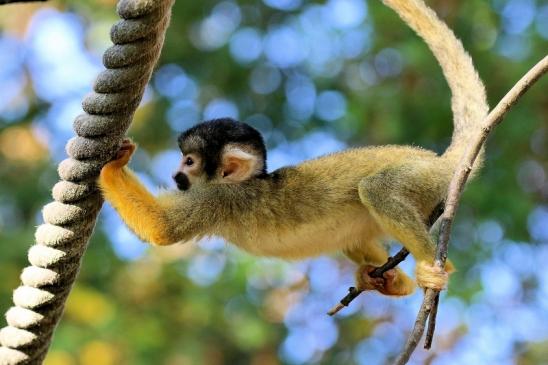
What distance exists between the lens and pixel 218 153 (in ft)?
11.4

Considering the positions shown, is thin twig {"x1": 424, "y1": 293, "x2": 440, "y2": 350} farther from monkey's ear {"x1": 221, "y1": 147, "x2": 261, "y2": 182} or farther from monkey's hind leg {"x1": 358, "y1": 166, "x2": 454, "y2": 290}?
monkey's ear {"x1": 221, "y1": 147, "x2": 261, "y2": 182}

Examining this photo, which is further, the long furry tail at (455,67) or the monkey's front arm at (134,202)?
the long furry tail at (455,67)

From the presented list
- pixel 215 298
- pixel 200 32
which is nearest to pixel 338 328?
pixel 215 298

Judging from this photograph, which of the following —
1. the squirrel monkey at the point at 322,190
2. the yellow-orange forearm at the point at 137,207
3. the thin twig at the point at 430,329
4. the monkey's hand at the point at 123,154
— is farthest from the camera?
the squirrel monkey at the point at 322,190

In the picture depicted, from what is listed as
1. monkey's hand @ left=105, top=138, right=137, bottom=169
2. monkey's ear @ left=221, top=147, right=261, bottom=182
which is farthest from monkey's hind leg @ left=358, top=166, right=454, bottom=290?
monkey's hand @ left=105, top=138, right=137, bottom=169

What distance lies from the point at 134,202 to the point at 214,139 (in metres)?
0.61

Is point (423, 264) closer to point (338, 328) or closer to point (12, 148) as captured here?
point (338, 328)

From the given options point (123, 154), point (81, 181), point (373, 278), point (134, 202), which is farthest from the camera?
point (373, 278)

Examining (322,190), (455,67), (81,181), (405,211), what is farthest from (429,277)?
(81,181)

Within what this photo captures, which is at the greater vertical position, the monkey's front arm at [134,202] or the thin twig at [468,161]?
the monkey's front arm at [134,202]

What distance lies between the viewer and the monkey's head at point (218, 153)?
137 inches

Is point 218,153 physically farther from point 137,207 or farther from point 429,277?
point 429,277

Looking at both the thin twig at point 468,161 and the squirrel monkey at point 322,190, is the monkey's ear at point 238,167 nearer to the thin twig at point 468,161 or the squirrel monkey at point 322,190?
the squirrel monkey at point 322,190

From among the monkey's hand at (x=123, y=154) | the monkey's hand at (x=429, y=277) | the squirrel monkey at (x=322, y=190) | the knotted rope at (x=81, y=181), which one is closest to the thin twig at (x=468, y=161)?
the monkey's hand at (x=429, y=277)
